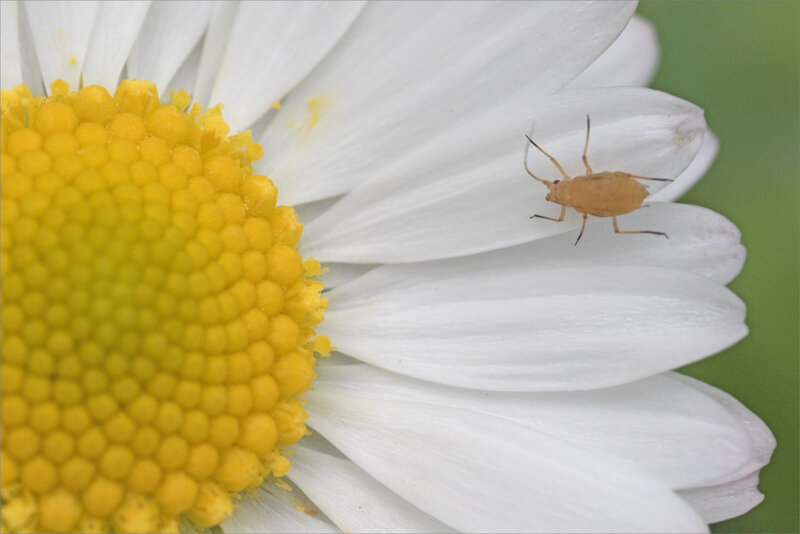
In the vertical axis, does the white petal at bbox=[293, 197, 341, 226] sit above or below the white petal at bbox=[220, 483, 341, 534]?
above

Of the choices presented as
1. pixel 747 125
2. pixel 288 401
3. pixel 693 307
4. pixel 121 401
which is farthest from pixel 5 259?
pixel 747 125

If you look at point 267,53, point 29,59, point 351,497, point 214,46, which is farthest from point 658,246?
point 29,59

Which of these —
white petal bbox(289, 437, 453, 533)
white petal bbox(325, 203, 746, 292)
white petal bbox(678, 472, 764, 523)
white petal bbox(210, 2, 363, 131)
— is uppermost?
white petal bbox(210, 2, 363, 131)

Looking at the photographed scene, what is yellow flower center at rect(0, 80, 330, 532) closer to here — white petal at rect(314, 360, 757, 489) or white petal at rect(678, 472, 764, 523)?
white petal at rect(314, 360, 757, 489)

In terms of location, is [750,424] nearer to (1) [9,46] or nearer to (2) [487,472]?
(2) [487,472]

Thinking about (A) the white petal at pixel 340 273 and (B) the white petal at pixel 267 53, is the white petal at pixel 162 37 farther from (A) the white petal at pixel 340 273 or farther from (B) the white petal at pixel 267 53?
(A) the white petal at pixel 340 273

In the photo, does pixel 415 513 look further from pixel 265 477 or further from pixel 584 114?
pixel 584 114

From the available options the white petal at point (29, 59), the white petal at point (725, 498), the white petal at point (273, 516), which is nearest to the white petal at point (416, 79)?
the white petal at point (29, 59)

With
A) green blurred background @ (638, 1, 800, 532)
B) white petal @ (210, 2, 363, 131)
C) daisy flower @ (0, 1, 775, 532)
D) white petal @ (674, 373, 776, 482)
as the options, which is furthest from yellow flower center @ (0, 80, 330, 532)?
green blurred background @ (638, 1, 800, 532)
